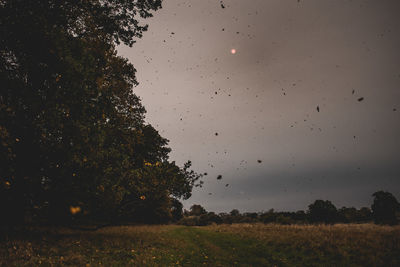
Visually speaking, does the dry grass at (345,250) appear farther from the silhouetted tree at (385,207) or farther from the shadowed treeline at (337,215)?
the silhouetted tree at (385,207)

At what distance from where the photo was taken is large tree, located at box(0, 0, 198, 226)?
23.2 feet

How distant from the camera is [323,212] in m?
59.9

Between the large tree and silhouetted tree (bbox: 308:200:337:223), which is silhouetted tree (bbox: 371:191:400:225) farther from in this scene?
the large tree

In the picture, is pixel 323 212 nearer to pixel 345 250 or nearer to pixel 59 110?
pixel 345 250

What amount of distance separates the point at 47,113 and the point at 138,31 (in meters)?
5.38

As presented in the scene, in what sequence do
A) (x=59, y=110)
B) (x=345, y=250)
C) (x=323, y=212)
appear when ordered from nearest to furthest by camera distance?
1. (x=59, y=110)
2. (x=345, y=250)
3. (x=323, y=212)

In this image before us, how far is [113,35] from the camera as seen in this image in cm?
972

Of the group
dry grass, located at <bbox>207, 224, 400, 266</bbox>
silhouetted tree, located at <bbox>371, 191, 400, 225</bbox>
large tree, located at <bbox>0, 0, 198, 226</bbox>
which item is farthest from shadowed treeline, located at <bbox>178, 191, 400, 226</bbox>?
large tree, located at <bbox>0, 0, 198, 226</bbox>

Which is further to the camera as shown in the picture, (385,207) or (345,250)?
(385,207)

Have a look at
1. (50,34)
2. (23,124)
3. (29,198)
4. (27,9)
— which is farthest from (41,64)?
(29,198)

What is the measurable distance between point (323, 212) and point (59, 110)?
232 feet

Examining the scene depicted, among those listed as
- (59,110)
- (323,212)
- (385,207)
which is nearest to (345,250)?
(59,110)

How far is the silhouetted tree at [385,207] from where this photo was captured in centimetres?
5383

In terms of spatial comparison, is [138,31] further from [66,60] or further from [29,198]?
[29,198]
